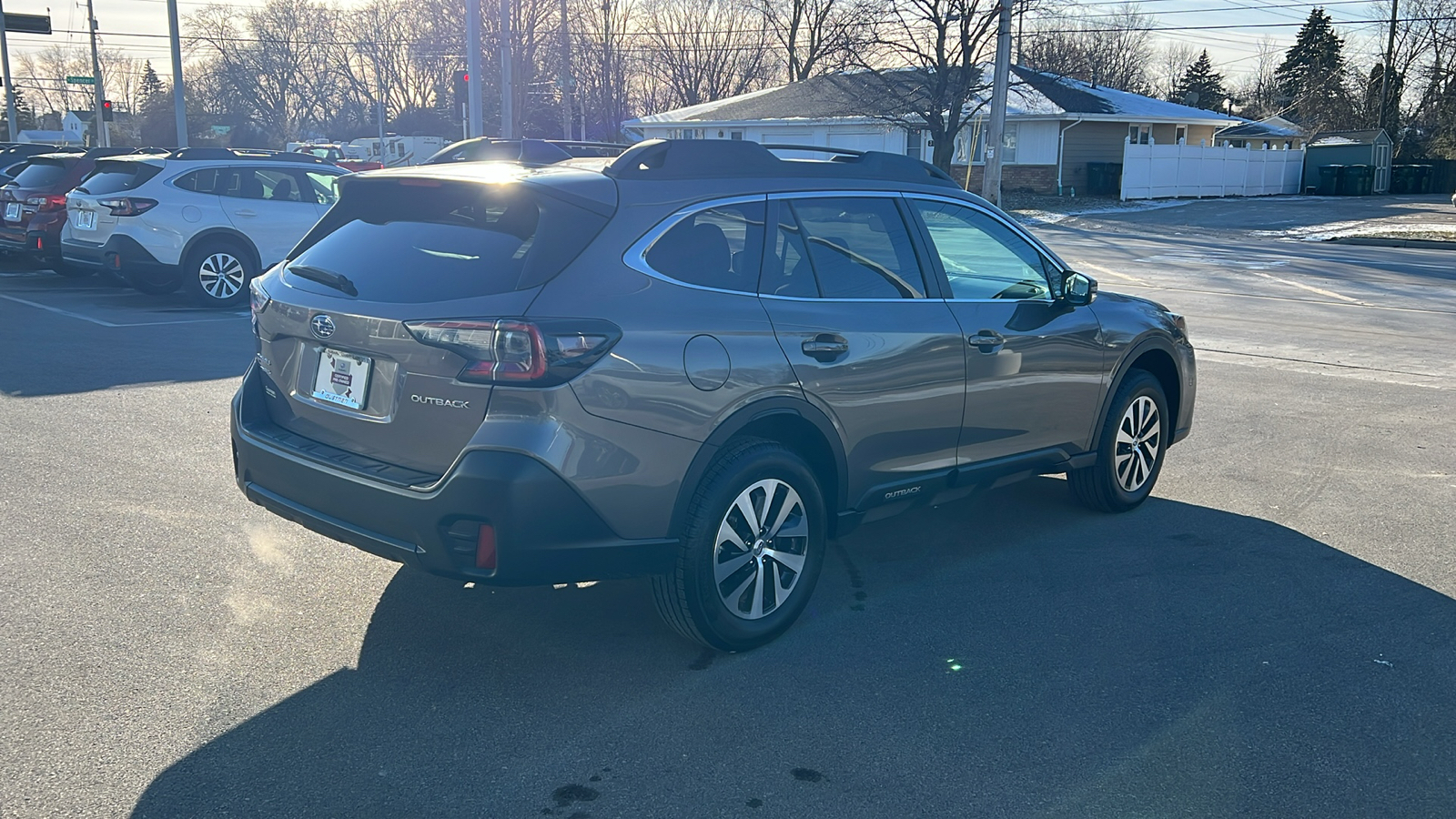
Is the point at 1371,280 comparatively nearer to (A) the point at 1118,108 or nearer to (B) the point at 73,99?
(A) the point at 1118,108

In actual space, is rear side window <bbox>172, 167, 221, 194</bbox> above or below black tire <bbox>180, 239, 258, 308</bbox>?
above

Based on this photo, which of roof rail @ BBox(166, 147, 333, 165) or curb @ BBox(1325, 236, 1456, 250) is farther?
curb @ BBox(1325, 236, 1456, 250)

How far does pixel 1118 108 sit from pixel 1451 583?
4226 cm

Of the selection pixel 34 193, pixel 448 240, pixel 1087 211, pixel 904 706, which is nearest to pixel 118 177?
pixel 34 193

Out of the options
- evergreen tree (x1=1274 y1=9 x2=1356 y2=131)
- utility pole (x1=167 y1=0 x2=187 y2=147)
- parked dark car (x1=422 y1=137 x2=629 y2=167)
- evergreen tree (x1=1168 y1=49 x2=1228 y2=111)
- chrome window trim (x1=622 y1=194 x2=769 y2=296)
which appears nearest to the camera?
chrome window trim (x1=622 y1=194 x2=769 y2=296)

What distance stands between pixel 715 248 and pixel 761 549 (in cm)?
107

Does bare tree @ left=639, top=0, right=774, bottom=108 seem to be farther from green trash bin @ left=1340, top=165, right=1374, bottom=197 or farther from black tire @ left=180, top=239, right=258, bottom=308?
black tire @ left=180, top=239, right=258, bottom=308

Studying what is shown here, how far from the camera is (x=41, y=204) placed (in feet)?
47.3

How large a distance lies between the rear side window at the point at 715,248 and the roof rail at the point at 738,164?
0.18 meters

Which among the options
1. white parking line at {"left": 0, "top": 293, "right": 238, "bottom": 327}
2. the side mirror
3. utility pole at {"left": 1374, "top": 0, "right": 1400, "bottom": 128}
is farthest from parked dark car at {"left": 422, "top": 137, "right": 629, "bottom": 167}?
utility pole at {"left": 1374, "top": 0, "right": 1400, "bottom": 128}

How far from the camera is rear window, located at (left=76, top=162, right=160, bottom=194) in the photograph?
41.9ft

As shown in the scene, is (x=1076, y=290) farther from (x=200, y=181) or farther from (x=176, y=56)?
(x=176, y=56)

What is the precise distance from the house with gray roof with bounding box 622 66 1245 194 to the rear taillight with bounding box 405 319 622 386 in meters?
36.4

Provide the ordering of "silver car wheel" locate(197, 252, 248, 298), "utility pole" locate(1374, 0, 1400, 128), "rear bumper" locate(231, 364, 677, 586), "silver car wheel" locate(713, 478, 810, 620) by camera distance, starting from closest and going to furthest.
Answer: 1. "rear bumper" locate(231, 364, 677, 586)
2. "silver car wheel" locate(713, 478, 810, 620)
3. "silver car wheel" locate(197, 252, 248, 298)
4. "utility pole" locate(1374, 0, 1400, 128)
